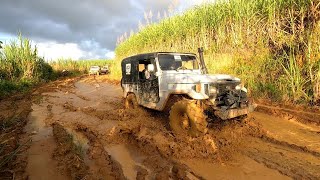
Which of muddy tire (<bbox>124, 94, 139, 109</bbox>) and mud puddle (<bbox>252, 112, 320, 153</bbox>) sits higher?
muddy tire (<bbox>124, 94, 139, 109</bbox>)

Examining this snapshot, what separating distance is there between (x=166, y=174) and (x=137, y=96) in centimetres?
413

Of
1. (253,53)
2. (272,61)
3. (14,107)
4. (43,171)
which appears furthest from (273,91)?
(14,107)

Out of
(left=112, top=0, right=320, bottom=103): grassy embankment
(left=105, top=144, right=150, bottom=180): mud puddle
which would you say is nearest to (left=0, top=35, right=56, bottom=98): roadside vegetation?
(left=112, top=0, right=320, bottom=103): grassy embankment

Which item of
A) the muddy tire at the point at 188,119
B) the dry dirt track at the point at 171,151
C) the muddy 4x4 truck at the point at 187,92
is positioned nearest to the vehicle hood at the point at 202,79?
the muddy 4x4 truck at the point at 187,92

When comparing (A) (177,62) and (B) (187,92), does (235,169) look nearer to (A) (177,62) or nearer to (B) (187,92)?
(B) (187,92)

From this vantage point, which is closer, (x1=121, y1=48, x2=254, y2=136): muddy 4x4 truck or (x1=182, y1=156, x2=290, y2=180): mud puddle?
(x1=182, y1=156, x2=290, y2=180): mud puddle

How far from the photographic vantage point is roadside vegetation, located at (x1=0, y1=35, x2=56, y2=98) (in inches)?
722

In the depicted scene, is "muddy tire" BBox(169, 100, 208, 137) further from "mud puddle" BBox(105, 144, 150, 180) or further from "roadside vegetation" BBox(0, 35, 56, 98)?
"roadside vegetation" BBox(0, 35, 56, 98)

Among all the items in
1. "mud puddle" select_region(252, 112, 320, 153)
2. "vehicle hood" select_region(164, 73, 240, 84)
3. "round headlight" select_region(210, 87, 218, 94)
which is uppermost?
"vehicle hood" select_region(164, 73, 240, 84)

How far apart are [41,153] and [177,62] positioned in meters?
3.73

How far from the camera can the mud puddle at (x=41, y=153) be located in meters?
4.68

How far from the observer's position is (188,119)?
5969mm

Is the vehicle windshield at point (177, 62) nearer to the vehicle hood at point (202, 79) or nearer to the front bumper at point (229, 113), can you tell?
the vehicle hood at point (202, 79)

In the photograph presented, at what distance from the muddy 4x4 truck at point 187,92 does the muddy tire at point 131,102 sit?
370mm
